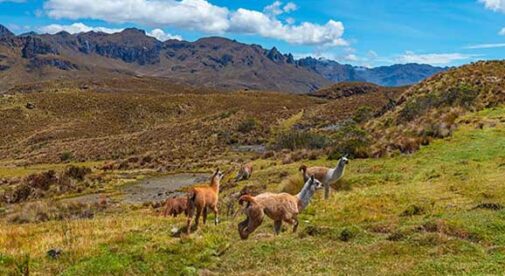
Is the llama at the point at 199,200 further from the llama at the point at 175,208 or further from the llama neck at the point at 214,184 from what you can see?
the llama at the point at 175,208

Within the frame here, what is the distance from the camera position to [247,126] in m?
77.7

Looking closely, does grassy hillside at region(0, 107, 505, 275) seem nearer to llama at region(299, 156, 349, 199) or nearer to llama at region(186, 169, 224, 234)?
llama at region(186, 169, 224, 234)

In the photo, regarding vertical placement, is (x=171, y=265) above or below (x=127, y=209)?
above

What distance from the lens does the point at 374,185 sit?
2302 centimetres

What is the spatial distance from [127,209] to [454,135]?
62.0ft

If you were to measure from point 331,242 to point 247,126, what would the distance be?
64571 millimetres

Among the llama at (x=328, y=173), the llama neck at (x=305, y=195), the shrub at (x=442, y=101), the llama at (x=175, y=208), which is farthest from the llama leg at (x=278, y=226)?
the shrub at (x=442, y=101)

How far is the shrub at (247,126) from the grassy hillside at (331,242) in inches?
2220

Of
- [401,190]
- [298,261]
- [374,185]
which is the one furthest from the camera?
[374,185]

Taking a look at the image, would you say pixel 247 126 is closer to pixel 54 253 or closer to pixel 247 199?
pixel 247 199

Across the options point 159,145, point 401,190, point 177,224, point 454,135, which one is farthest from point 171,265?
point 159,145

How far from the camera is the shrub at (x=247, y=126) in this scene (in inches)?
3034

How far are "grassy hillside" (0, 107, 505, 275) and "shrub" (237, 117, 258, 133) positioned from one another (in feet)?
185

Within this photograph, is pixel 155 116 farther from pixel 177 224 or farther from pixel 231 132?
pixel 177 224
